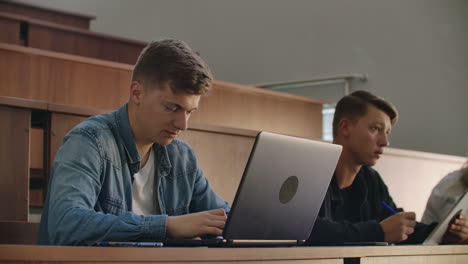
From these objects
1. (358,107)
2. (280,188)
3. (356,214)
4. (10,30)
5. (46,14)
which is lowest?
(356,214)

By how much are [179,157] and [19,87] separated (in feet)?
4.34

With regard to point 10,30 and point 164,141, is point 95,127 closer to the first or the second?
point 164,141

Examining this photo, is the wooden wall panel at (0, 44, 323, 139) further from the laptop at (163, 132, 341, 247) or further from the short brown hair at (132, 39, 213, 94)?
the laptop at (163, 132, 341, 247)

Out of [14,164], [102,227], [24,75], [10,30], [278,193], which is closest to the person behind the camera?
[102,227]

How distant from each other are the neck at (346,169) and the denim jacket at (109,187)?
663 mm

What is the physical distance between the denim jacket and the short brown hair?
12cm

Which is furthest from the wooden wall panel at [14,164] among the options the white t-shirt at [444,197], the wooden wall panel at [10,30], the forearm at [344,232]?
the wooden wall panel at [10,30]

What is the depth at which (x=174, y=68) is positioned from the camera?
4.75ft

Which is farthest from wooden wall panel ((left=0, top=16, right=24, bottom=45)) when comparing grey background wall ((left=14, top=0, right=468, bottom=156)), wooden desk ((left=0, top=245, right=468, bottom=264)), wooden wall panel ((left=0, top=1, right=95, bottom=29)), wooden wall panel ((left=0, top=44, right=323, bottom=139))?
wooden desk ((left=0, top=245, right=468, bottom=264))

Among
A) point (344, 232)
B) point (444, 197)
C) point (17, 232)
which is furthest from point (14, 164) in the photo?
point (444, 197)

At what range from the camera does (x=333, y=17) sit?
520 cm

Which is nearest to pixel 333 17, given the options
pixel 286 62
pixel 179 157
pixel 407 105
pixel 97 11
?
pixel 286 62

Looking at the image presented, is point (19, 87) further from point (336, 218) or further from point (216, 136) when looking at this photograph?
point (336, 218)

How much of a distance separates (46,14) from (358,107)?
10.7ft
